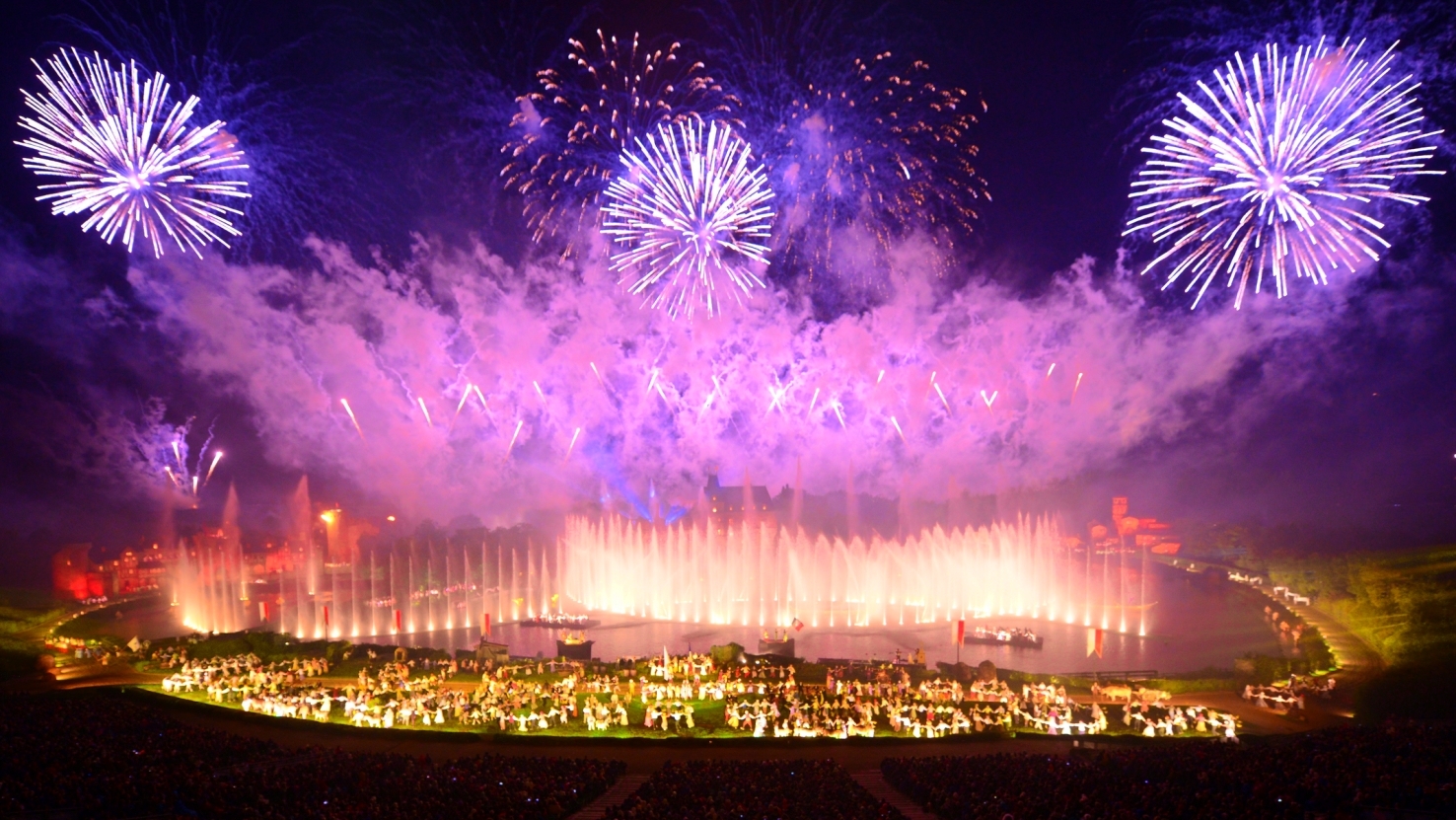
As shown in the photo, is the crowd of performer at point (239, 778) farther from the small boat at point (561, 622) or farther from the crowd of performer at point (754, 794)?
the small boat at point (561, 622)

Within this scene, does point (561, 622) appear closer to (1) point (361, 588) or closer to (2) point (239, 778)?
(2) point (239, 778)

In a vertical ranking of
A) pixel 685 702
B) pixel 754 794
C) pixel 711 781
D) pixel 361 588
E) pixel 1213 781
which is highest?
pixel 1213 781

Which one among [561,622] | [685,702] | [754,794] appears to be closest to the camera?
[754,794]

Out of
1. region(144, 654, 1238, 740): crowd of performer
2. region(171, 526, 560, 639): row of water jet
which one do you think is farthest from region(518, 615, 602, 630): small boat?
region(144, 654, 1238, 740): crowd of performer

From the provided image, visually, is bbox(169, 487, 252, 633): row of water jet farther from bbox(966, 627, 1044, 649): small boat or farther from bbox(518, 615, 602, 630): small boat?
bbox(966, 627, 1044, 649): small boat

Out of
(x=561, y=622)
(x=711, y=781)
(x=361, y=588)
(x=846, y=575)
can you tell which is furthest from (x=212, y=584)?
(x=711, y=781)

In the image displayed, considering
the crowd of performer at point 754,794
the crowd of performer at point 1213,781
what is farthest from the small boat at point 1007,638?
the crowd of performer at point 754,794

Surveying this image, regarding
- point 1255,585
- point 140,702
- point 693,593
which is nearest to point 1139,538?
point 1255,585
